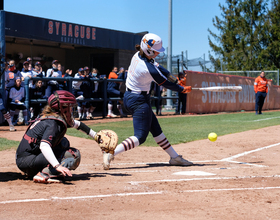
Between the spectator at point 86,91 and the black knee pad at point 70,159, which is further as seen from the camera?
the spectator at point 86,91

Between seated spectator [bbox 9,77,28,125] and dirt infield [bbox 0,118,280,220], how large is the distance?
204 inches

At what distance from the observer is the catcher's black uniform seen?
4.62 meters

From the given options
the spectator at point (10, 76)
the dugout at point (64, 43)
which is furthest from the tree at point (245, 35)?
the spectator at point (10, 76)

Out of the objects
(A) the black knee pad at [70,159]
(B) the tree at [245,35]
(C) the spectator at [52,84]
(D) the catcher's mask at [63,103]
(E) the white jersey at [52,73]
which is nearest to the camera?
(D) the catcher's mask at [63,103]

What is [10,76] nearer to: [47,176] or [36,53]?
[36,53]

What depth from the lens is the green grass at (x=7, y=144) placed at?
8.02 meters

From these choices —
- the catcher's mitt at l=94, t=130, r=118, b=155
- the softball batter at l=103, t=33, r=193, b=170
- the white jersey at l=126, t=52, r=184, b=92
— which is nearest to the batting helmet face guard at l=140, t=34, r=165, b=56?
the softball batter at l=103, t=33, r=193, b=170

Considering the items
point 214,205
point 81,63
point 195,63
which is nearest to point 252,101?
point 195,63

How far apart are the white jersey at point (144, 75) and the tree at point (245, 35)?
3601 centimetres

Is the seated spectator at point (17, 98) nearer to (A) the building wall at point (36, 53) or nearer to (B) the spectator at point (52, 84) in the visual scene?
(B) the spectator at point (52, 84)

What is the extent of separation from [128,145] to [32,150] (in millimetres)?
1514

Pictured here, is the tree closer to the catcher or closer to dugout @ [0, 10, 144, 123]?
dugout @ [0, 10, 144, 123]

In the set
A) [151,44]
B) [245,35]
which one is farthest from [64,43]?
[245,35]

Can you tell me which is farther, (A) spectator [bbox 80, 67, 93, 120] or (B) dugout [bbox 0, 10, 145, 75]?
(B) dugout [bbox 0, 10, 145, 75]
